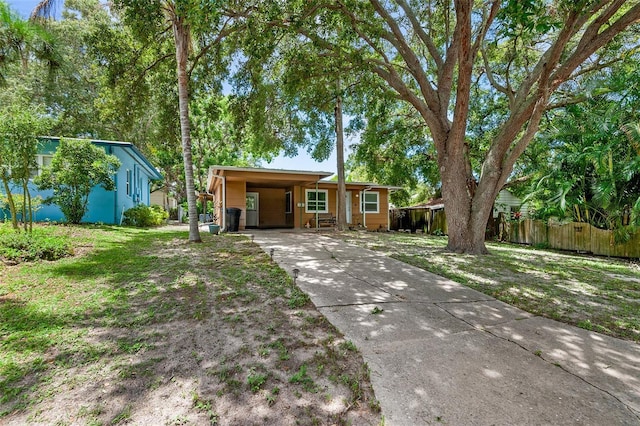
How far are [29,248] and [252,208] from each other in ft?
38.4

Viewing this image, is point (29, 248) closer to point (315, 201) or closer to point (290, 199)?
point (315, 201)

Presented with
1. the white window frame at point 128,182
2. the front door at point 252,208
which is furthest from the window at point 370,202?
the white window frame at point 128,182

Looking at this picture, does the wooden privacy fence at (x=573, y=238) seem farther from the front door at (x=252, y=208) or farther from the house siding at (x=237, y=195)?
the front door at (x=252, y=208)

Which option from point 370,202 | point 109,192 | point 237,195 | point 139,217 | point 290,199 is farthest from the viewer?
point 370,202

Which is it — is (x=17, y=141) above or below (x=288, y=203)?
above

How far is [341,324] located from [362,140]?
12.2 meters

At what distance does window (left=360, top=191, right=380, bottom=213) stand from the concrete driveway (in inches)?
510

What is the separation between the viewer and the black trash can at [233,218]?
12125mm

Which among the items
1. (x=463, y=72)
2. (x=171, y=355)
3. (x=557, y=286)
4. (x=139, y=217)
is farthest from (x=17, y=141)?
(x=557, y=286)

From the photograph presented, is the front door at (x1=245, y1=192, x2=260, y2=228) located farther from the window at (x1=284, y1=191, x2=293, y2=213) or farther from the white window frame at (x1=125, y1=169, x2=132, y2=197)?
the white window frame at (x1=125, y1=169, x2=132, y2=197)

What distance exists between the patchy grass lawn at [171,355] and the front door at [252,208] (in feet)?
40.7

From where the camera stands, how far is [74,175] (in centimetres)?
959

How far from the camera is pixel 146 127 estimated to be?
20.6 metres

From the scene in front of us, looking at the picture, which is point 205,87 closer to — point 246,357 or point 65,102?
point 246,357
